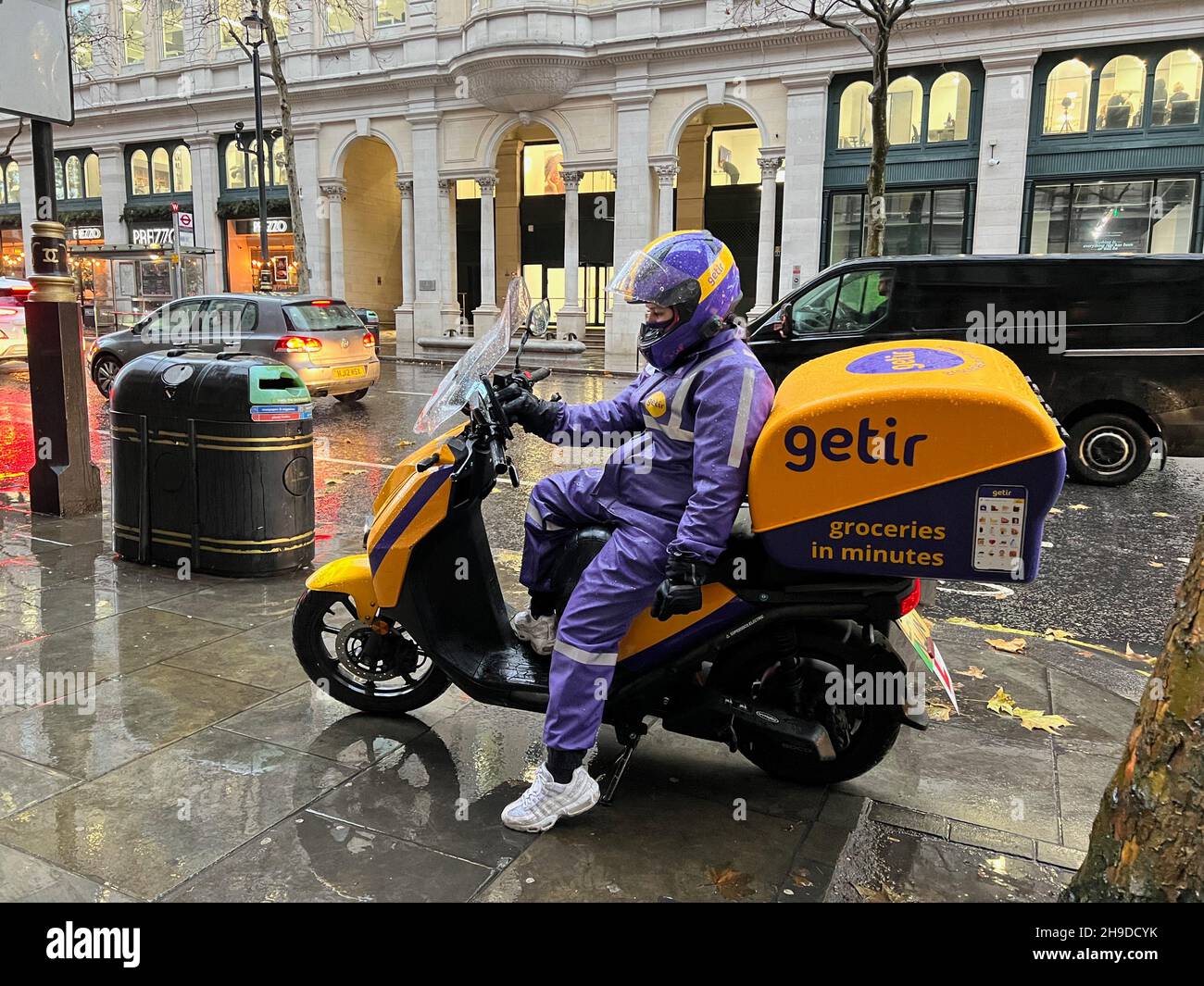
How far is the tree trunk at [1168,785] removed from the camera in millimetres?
1844

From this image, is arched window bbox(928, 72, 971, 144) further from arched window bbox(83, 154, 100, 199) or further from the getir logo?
arched window bbox(83, 154, 100, 199)

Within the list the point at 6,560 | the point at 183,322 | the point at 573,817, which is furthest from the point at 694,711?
the point at 183,322

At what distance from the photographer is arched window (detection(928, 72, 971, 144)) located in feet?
68.4

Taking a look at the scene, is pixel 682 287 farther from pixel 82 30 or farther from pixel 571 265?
pixel 82 30

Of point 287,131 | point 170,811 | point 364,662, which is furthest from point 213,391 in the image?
point 287,131

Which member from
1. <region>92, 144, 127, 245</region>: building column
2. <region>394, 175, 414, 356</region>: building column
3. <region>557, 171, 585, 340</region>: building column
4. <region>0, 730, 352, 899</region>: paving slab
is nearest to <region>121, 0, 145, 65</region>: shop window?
<region>92, 144, 127, 245</region>: building column

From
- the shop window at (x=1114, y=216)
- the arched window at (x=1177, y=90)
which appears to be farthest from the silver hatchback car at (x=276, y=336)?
the arched window at (x=1177, y=90)

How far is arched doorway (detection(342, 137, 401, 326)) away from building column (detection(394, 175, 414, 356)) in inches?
111

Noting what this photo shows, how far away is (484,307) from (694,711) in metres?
24.3

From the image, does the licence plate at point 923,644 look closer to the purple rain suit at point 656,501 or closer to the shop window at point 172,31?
the purple rain suit at point 656,501

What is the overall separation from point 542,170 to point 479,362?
A: 1139 inches

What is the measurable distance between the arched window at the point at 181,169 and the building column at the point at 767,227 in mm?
20602

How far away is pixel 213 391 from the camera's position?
5.25 m
